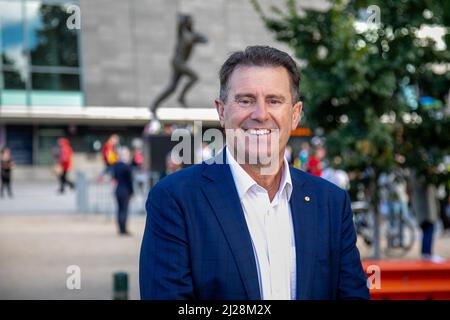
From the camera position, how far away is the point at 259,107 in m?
2.06

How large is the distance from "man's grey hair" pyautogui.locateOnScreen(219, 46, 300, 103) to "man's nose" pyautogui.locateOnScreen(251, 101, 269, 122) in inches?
4.5

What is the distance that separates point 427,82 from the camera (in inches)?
356

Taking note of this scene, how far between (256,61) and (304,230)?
1.75ft

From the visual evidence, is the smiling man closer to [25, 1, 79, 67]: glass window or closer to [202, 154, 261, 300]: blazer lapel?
[202, 154, 261, 300]: blazer lapel

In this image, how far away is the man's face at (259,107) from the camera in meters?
2.06

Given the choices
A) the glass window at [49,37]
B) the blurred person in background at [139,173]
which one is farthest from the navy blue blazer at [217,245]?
the glass window at [49,37]

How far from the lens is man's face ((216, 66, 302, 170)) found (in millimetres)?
2062

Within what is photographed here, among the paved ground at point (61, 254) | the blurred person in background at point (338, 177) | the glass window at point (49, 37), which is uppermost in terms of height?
the glass window at point (49, 37)

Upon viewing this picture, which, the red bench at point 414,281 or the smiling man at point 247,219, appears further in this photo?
the red bench at point 414,281

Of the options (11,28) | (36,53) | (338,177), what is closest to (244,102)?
(338,177)

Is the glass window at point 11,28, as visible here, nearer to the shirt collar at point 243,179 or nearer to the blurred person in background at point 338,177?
the blurred person in background at point 338,177

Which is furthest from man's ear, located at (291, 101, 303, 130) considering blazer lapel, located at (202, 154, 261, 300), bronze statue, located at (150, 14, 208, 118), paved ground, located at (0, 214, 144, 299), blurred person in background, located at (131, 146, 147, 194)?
blurred person in background, located at (131, 146, 147, 194)
